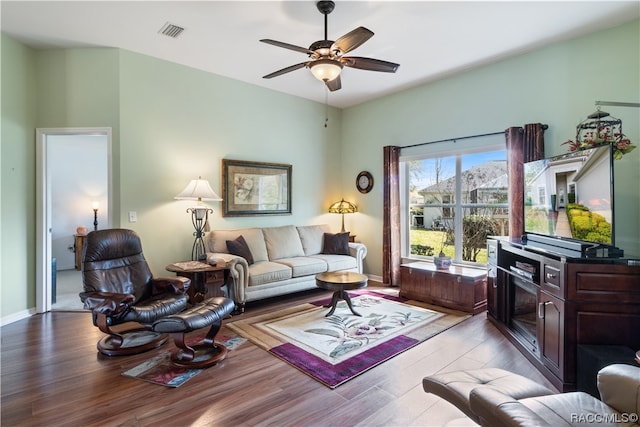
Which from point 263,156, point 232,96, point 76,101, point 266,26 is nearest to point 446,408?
point 266,26

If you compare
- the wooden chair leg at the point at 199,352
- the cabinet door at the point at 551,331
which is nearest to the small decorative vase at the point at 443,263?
the cabinet door at the point at 551,331

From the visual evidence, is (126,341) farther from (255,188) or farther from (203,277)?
(255,188)

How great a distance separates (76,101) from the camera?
13.0 ft

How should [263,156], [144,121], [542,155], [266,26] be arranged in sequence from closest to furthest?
[266,26] < [542,155] < [144,121] < [263,156]

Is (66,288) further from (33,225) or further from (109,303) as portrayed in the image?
(109,303)

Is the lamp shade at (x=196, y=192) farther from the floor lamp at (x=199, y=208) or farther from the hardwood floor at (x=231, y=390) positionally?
the hardwood floor at (x=231, y=390)

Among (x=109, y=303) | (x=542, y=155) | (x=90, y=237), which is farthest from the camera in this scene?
(x=542, y=155)

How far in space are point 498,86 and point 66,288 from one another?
22.8 ft

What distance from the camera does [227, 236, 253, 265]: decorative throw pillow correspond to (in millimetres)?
4285

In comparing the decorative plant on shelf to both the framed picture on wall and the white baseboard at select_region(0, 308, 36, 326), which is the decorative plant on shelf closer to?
the framed picture on wall

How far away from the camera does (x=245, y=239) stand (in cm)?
461

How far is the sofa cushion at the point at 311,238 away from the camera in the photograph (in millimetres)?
5301

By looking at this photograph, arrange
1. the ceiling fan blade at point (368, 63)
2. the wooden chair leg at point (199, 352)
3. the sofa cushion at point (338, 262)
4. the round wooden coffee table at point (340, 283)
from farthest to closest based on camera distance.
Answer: the sofa cushion at point (338, 262), the round wooden coffee table at point (340, 283), the ceiling fan blade at point (368, 63), the wooden chair leg at point (199, 352)

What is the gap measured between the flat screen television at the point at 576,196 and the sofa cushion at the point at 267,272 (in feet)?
9.57
